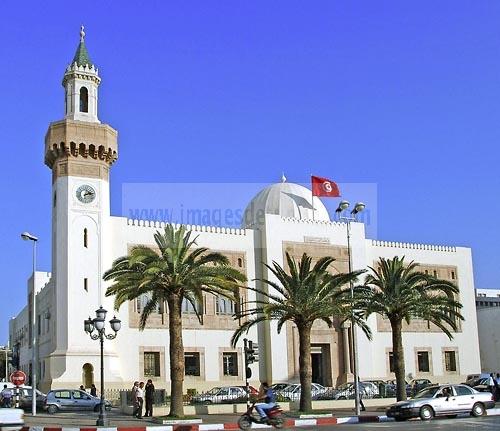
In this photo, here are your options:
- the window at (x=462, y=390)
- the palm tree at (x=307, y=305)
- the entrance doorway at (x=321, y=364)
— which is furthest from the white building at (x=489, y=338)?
the window at (x=462, y=390)

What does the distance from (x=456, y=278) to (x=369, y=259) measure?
7.68m

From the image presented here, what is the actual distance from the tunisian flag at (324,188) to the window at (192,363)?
12.2 meters

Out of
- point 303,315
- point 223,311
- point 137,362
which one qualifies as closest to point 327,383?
point 223,311

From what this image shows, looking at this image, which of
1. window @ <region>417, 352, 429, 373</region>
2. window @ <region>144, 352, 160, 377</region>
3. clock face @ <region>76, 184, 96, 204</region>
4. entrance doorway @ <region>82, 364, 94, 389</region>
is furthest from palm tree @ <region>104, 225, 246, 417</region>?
window @ <region>417, 352, 429, 373</region>

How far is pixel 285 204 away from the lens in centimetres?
4891

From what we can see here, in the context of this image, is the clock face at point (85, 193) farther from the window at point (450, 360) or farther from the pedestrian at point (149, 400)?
the window at point (450, 360)

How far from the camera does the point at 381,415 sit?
2700 cm

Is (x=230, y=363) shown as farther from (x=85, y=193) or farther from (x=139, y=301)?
(x=85, y=193)

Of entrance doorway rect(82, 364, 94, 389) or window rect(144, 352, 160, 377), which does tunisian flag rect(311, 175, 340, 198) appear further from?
entrance doorway rect(82, 364, 94, 389)

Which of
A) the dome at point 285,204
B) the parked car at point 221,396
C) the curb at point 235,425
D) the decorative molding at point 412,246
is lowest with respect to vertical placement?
the curb at point 235,425

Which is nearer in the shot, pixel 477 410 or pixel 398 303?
pixel 477 410

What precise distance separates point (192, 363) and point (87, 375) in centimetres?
629

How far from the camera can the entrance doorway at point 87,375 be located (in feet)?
123

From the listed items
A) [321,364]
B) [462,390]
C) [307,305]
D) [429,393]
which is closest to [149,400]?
[307,305]
